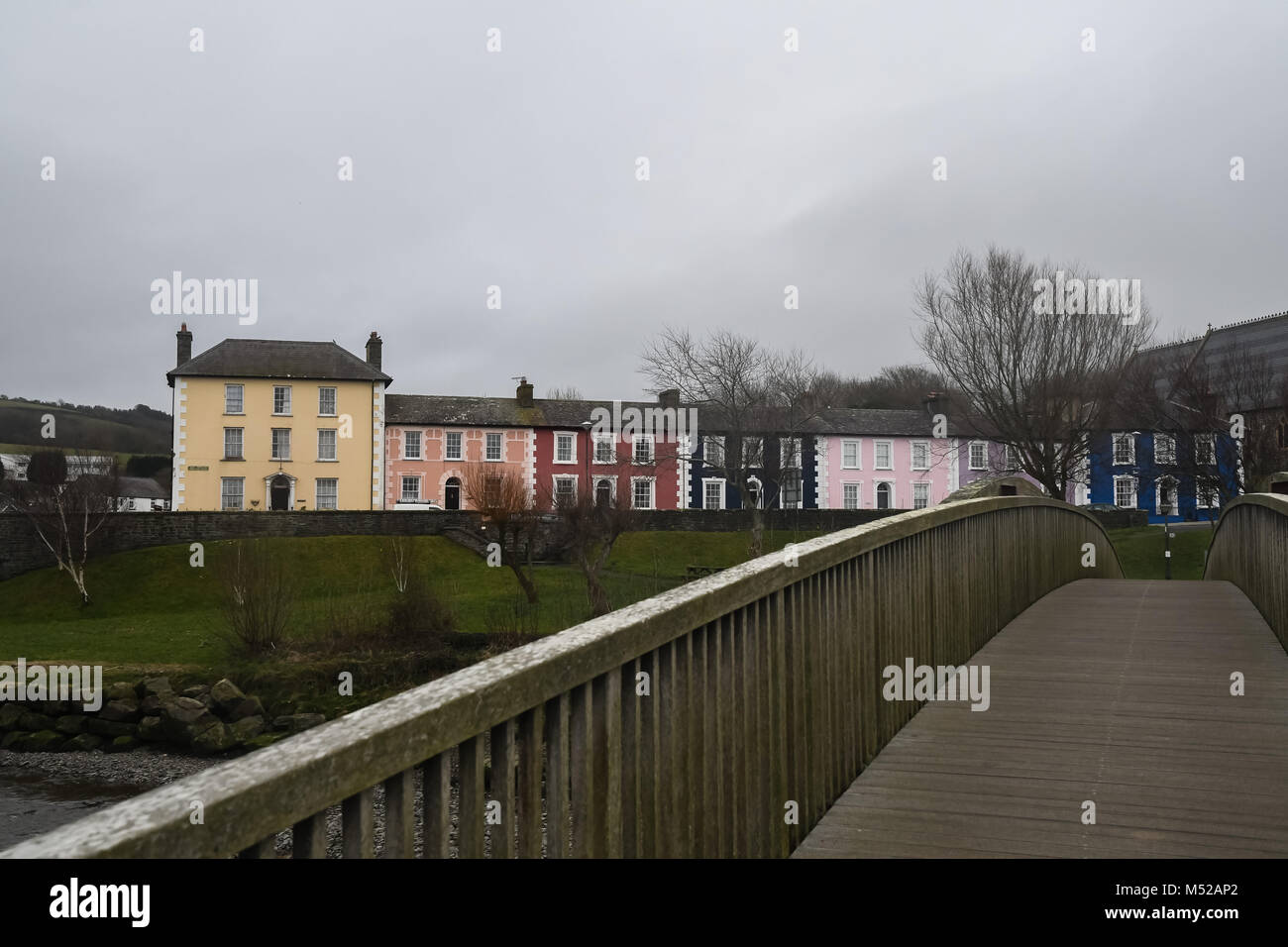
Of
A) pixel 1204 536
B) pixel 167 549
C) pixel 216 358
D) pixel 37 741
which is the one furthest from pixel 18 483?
pixel 1204 536

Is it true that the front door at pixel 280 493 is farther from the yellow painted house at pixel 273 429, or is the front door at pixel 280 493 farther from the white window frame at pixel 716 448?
the white window frame at pixel 716 448

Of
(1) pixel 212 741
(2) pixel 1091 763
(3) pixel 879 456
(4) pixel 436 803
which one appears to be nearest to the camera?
(4) pixel 436 803

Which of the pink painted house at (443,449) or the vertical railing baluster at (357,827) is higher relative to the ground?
the pink painted house at (443,449)

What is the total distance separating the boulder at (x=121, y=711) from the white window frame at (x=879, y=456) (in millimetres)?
42604

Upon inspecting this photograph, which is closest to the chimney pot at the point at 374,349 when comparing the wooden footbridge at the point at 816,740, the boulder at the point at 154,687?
the boulder at the point at 154,687

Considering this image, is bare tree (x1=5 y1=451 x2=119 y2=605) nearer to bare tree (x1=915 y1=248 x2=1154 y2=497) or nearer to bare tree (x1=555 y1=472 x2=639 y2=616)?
bare tree (x1=555 y1=472 x2=639 y2=616)

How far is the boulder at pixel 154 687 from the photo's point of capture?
22.2 metres

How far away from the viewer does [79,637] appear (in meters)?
27.4

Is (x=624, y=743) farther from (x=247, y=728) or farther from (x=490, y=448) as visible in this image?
(x=490, y=448)

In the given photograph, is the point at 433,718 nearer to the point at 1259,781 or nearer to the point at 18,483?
the point at 1259,781

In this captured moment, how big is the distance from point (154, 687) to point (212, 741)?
2809 mm

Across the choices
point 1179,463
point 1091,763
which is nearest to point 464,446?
point 1179,463

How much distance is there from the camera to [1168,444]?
139 feet

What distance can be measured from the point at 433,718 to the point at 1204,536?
149 feet
